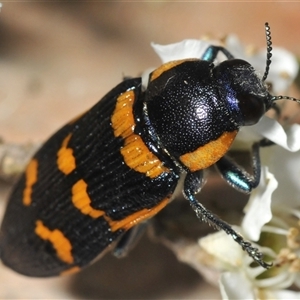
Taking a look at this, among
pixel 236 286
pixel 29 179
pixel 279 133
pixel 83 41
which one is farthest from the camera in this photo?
pixel 83 41

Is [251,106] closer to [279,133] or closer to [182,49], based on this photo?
[279,133]

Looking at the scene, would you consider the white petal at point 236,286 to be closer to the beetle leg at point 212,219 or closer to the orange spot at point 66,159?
the beetle leg at point 212,219

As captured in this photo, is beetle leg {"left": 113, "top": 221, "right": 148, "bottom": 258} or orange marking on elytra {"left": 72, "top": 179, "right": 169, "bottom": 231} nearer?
orange marking on elytra {"left": 72, "top": 179, "right": 169, "bottom": 231}

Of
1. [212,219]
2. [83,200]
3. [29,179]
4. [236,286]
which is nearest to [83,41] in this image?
[29,179]

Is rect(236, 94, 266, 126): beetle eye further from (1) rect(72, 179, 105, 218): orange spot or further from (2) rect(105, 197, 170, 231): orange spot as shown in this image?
(1) rect(72, 179, 105, 218): orange spot

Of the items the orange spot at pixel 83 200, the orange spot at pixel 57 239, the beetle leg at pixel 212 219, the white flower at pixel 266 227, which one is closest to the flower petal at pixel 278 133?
the white flower at pixel 266 227

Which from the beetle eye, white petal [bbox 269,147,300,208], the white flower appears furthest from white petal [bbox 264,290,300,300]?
the beetle eye
